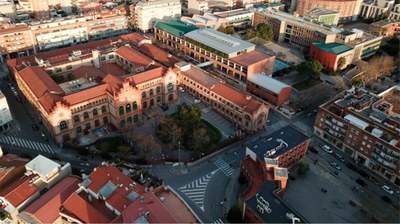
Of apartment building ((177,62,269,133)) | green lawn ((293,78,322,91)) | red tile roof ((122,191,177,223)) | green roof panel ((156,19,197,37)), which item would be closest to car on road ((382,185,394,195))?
apartment building ((177,62,269,133))

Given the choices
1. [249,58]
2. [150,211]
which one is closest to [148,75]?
[249,58]

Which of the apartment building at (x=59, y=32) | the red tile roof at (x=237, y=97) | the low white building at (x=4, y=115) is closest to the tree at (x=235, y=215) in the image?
the red tile roof at (x=237, y=97)

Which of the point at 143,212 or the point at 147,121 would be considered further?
the point at 147,121

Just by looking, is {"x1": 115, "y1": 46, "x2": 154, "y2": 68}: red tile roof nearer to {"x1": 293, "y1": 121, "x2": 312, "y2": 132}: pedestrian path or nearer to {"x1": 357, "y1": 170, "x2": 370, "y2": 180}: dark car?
{"x1": 293, "y1": 121, "x2": 312, "y2": 132}: pedestrian path

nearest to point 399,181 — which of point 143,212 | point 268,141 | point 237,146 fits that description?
point 268,141

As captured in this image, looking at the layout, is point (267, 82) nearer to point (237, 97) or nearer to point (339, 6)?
point (237, 97)

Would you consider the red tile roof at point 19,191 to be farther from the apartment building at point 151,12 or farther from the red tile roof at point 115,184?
the apartment building at point 151,12

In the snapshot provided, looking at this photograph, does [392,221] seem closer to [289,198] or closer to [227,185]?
[289,198]
